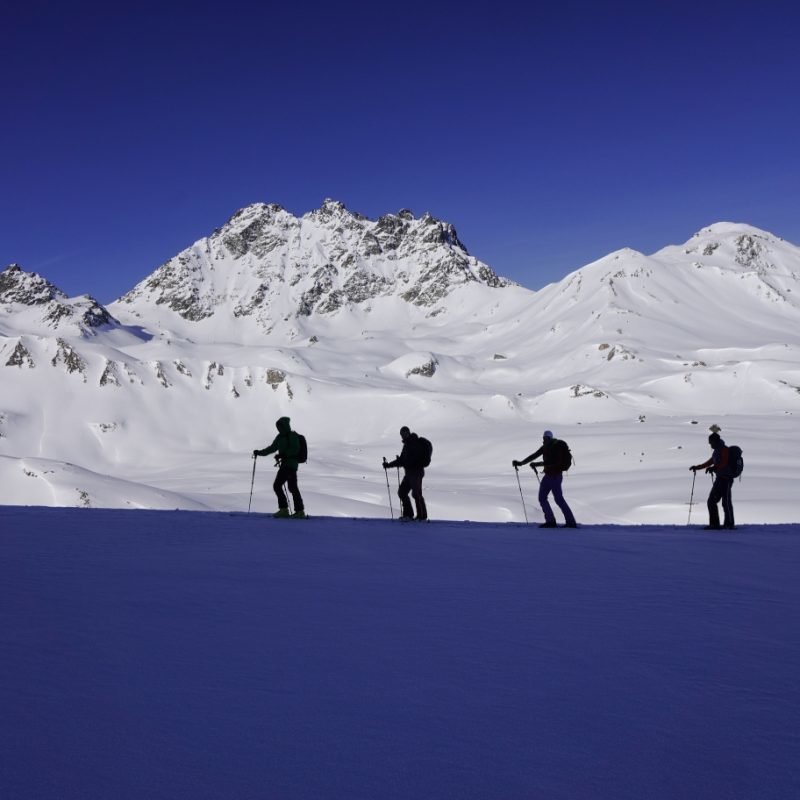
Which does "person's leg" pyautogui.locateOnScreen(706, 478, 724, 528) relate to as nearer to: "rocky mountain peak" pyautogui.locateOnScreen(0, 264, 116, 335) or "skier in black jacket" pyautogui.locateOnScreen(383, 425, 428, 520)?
"skier in black jacket" pyautogui.locateOnScreen(383, 425, 428, 520)

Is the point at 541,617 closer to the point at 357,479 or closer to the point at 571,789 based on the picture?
the point at 571,789

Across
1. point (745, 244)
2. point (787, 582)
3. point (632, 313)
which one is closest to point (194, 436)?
point (632, 313)

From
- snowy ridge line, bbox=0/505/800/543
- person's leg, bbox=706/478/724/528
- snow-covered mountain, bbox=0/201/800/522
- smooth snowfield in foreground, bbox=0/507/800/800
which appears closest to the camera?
smooth snowfield in foreground, bbox=0/507/800/800

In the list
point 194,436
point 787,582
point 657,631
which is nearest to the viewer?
point 657,631

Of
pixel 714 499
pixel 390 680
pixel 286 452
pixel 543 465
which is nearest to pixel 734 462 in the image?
pixel 714 499

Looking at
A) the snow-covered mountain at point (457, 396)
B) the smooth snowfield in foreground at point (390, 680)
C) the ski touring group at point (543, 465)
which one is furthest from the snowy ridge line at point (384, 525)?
the snow-covered mountain at point (457, 396)

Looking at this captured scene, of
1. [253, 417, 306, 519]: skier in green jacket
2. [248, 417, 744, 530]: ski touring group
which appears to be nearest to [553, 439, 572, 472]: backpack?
[248, 417, 744, 530]: ski touring group

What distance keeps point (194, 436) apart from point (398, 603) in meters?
109

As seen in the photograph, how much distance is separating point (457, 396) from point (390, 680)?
338 ft

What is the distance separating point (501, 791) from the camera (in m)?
3.58

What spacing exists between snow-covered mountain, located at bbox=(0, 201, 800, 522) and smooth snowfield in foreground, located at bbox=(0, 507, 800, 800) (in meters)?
26.2

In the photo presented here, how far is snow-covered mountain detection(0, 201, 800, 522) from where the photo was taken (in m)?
50.8

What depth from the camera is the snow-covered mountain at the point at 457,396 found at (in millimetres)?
50812

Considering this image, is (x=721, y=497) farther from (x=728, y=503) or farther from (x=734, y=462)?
(x=734, y=462)
